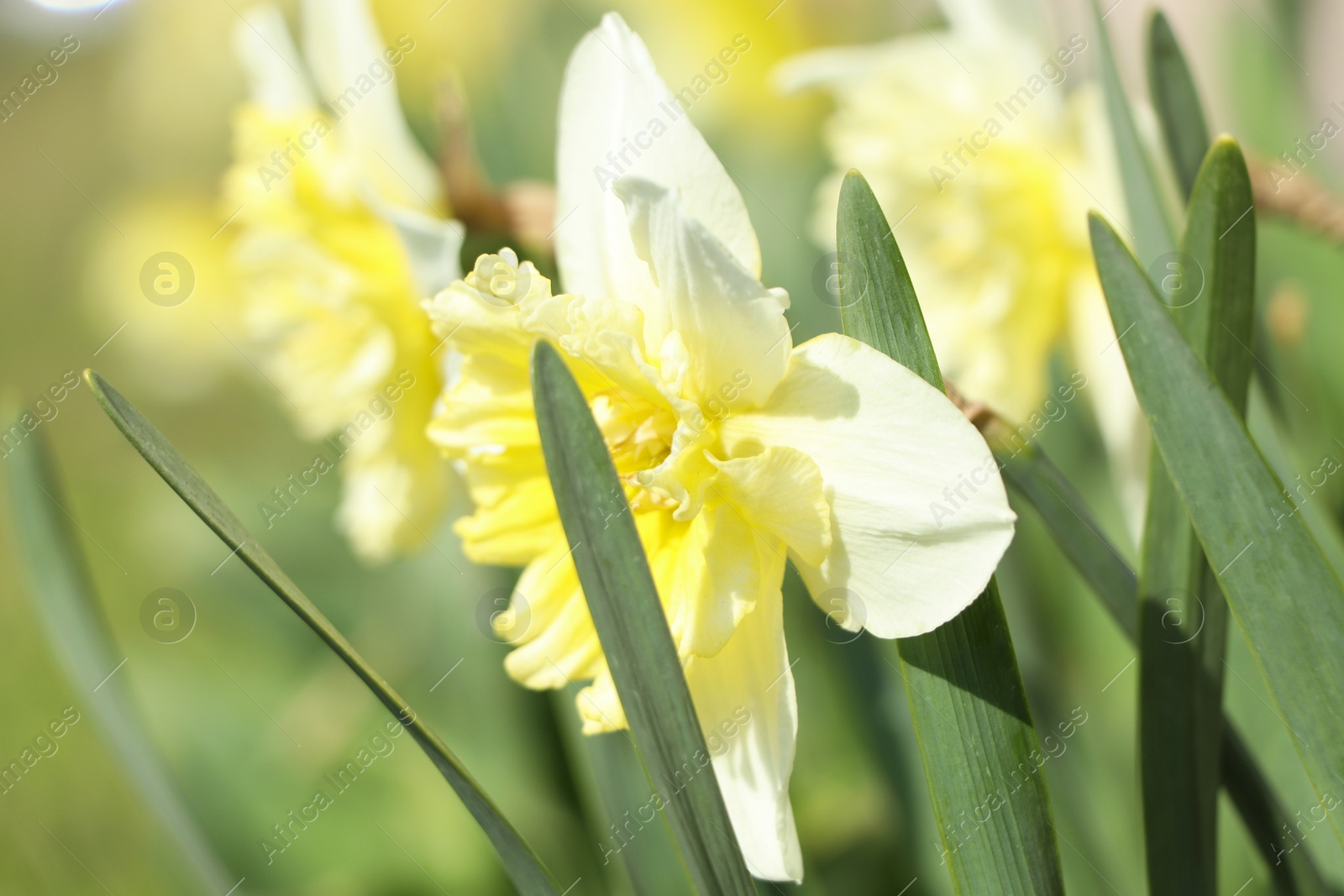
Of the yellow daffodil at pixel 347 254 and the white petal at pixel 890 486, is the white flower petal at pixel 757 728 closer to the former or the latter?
the white petal at pixel 890 486

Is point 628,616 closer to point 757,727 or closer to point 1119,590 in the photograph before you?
point 757,727

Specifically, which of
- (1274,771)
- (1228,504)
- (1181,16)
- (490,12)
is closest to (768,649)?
(1228,504)

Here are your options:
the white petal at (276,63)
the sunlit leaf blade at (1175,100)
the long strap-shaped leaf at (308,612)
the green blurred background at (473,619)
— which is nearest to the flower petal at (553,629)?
the long strap-shaped leaf at (308,612)

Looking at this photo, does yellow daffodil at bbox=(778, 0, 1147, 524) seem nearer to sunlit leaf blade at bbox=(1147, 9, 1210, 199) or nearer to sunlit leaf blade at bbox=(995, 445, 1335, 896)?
sunlit leaf blade at bbox=(1147, 9, 1210, 199)

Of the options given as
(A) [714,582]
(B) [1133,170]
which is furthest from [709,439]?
(B) [1133,170]

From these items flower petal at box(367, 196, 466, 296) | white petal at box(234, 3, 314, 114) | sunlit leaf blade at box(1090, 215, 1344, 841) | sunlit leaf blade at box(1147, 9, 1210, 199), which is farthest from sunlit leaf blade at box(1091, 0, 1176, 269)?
white petal at box(234, 3, 314, 114)

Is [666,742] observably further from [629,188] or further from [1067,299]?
[1067,299]
